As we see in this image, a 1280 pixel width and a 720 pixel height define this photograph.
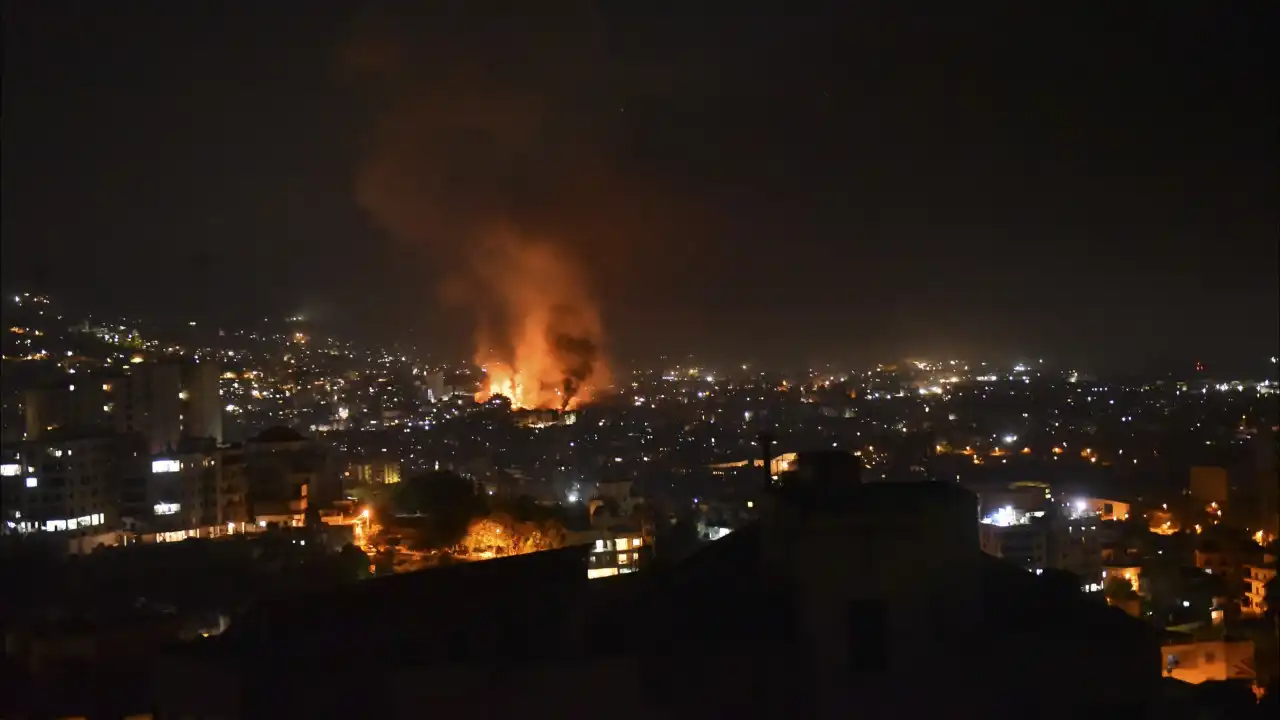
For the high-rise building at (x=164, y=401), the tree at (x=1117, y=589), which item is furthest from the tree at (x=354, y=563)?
the high-rise building at (x=164, y=401)

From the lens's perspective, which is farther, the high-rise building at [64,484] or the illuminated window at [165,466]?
the illuminated window at [165,466]

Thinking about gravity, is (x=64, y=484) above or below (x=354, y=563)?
above

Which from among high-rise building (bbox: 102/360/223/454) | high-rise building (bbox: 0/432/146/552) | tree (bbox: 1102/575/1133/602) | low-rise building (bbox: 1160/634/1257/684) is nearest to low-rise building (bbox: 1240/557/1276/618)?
tree (bbox: 1102/575/1133/602)

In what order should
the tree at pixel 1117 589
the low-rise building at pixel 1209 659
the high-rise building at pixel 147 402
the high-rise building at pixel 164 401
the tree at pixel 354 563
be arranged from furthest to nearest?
the high-rise building at pixel 164 401
the high-rise building at pixel 147 402
the tree at pixel 354 563
the tree at pixel 1117 589
the low-rise building at pixel 1209 659

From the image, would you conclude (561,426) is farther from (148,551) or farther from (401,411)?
(148,551)

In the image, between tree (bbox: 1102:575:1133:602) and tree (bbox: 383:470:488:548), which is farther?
tree (bbox: 383:470:488:548)

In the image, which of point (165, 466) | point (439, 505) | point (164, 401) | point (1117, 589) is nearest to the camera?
point (1117, 589)

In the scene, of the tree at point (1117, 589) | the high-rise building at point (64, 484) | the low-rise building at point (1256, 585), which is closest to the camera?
the tree at point (1117, 589)

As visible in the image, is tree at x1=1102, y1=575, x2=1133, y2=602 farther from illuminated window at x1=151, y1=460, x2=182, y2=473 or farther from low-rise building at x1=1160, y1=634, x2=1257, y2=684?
illuminated window at x1=151, y1=460, x2=182, y2=473

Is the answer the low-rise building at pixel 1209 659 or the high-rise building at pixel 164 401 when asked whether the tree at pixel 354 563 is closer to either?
the low-rise building at pixel 1209 659

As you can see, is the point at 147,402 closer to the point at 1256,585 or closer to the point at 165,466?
the point at 165,466

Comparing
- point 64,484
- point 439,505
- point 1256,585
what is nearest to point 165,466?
point 64,484
